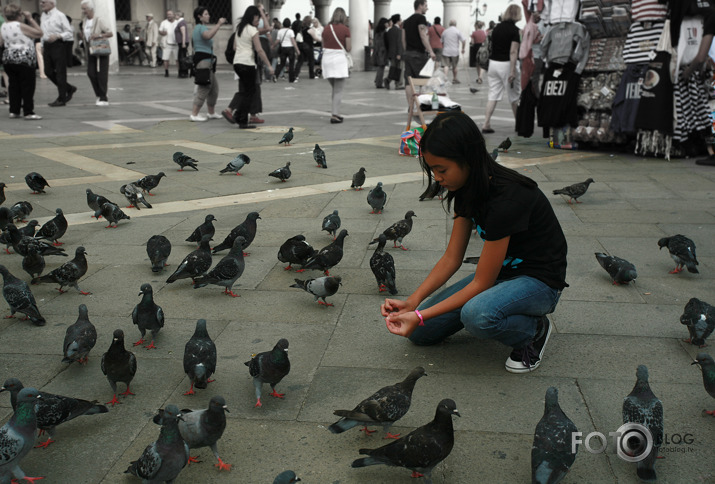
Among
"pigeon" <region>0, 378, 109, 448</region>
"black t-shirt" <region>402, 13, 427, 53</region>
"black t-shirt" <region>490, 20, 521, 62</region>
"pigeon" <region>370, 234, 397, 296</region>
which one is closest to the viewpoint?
"pigeon" <region>0, 378, 109, 448</region>

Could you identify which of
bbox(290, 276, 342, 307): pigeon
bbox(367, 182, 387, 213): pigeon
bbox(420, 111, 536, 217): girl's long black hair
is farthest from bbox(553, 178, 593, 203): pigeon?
bbox(420, 111, 536, 217): girl's long black hair

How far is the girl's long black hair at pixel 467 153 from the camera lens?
3361 millimetres

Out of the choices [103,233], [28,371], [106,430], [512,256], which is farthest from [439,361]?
[103,233]

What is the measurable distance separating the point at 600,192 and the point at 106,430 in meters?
6.61

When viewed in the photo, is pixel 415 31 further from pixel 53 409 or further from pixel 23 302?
pixel 53 409

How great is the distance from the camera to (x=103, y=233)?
6.79 m

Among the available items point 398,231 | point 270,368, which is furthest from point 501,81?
point 270,368

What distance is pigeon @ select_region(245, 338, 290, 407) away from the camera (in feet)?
11.6

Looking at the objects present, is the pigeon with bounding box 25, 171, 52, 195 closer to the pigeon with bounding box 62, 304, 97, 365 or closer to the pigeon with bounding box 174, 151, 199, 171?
the pigeon with bounding box 174, 151, 199, 171

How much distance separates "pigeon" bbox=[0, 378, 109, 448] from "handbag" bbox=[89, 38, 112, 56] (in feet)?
44.1

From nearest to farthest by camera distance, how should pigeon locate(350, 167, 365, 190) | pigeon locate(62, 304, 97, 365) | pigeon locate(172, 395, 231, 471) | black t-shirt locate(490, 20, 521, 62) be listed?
pigeon locate(172, 395, 231, 471), pigeon locate(62, 304, 97, 365), pigeon locate(350, 167, 365, 190), black t-shirt locate(490, 20, 521, 62)

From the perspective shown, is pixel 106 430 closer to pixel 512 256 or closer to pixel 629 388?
pixel 512 256

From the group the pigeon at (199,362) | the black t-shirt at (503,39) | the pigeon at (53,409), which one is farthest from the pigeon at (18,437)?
the black t-shirt at (503,39)

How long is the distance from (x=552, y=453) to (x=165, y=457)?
1.57 metres
